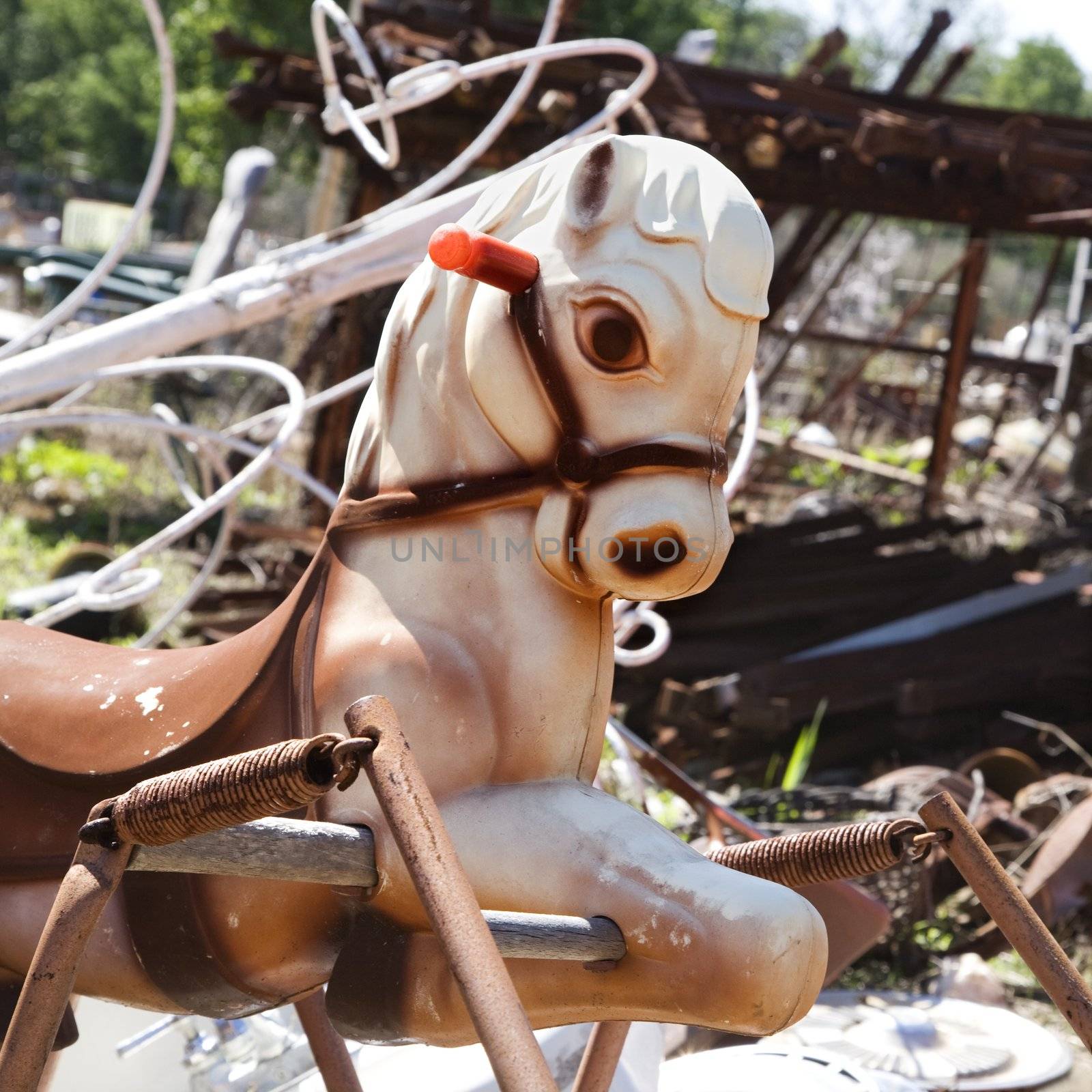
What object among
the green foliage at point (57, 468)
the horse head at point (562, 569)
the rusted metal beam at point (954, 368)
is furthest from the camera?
the green foliage at point (57, 468)

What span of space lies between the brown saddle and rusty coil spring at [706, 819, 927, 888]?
526mm

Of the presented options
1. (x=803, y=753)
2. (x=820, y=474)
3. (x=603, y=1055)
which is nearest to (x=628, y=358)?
(x=603, y=1055)

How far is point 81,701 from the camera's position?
59.3 inches

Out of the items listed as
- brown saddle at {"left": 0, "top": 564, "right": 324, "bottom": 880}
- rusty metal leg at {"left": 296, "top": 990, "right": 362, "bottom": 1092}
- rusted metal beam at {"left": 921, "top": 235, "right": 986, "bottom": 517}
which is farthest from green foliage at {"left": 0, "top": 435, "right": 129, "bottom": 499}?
brown saddle at {"left": 0, "top": 564, "right": 324, "bottom": 880}

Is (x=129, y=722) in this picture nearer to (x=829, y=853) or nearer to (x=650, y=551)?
(x=650, y=551)

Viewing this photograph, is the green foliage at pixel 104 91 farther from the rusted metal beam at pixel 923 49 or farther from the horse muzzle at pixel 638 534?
the horse muzzle at pixel 638 534

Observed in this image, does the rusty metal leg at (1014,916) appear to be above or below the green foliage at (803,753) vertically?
above

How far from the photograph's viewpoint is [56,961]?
110 cm

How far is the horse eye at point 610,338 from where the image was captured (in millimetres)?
1345

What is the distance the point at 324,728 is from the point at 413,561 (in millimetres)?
208

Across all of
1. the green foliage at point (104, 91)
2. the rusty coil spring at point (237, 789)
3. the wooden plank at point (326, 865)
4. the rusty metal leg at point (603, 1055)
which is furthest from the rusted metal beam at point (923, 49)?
the green foliage at point (104, 91)

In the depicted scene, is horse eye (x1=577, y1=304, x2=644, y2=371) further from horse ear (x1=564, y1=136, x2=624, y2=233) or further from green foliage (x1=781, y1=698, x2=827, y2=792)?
green foliage (x1=781, y1=698, x2=827, y2=792)

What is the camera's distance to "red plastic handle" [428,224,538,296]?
4.32ft

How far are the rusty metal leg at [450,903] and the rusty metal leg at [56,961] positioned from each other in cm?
24
